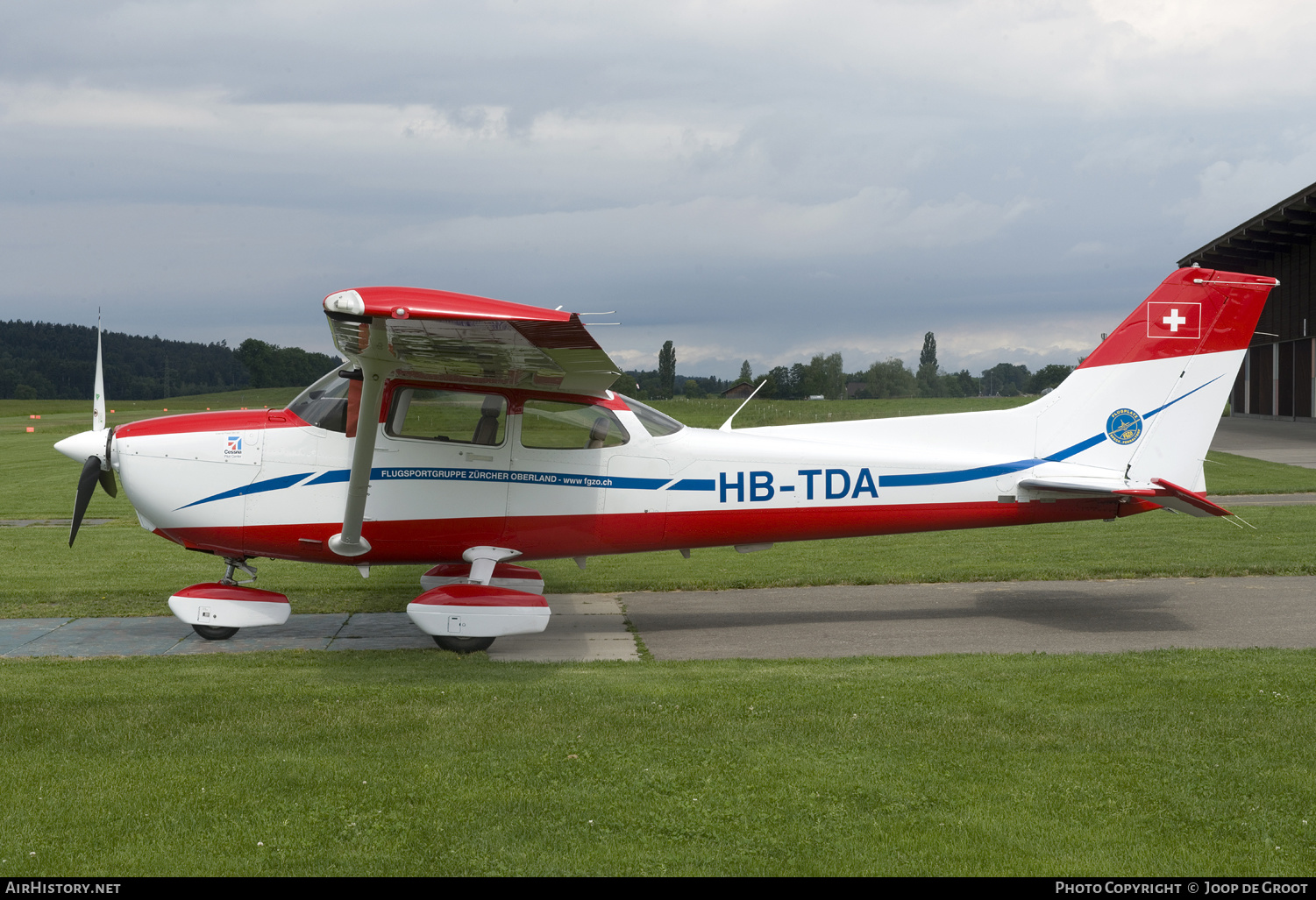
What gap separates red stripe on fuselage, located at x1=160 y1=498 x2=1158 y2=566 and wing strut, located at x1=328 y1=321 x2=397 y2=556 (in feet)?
0.68

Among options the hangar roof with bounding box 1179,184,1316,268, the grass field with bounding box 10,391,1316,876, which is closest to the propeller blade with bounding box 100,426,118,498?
the grass field with bounding box 10,391,1316,876

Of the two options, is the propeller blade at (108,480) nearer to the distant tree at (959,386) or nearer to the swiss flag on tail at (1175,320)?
the swiss flag on tail at (1175,320)

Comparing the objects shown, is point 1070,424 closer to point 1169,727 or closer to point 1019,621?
point 1019,621

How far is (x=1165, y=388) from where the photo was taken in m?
9.19

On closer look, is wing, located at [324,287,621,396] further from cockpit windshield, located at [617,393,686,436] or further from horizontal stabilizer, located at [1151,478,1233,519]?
horizontal stabilizer, located at [1151,478,1233,519]

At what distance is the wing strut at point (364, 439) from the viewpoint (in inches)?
274

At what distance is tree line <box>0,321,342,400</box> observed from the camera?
277 feet

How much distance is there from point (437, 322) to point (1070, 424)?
19.9 feet

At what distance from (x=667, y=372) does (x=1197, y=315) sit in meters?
82.4

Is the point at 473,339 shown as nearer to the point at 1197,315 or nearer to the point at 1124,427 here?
the point at 1124,427

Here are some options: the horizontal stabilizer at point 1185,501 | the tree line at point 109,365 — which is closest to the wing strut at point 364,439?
the horizontal stabilizer at point 1185,501

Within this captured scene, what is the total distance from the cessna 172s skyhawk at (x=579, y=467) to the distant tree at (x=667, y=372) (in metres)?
65.3
